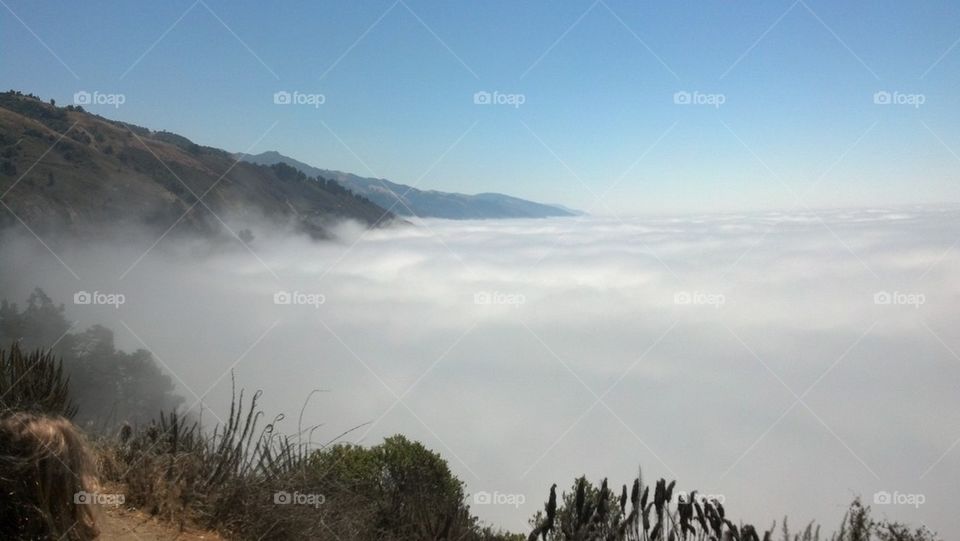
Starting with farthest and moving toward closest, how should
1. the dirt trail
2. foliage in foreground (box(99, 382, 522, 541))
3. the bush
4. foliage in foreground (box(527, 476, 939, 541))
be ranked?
the bush → foliage in foreground (box(99, 382, 522, 541)) → foliage in foreground (box(527, 476, 939, 541)) → the dirt trail

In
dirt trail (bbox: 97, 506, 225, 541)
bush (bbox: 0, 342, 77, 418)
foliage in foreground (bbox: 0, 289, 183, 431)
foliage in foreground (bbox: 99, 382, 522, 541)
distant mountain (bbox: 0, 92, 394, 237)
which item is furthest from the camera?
distant mountain (bbox: 0, 92, 394, 237)

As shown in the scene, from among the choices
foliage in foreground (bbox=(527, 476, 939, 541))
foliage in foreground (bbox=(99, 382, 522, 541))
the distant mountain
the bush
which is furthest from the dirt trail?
the distant mountain

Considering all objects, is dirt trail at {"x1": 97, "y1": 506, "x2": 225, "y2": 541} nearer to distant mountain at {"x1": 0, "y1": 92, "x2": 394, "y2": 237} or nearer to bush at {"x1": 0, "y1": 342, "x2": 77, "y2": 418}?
bush at {"x1": 0, "y1": 342, "x2": 77, "y2": 418}

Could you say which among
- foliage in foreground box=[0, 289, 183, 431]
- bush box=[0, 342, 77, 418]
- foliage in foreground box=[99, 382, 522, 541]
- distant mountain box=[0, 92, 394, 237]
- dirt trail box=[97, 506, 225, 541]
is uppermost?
distant mountain box=[0, 92, 394, 237]

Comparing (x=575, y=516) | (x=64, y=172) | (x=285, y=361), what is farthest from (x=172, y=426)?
(x=285, y=361)

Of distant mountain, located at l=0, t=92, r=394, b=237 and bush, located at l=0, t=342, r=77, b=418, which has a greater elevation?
distant mountain, located at l=0, t=92, r=394, b=237

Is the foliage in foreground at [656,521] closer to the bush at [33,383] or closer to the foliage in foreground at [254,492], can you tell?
the foliage in foreground at [254,492]

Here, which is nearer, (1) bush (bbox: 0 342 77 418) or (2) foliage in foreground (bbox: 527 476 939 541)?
(2) foliage in foreground (bbox: 527 476 939 541)
